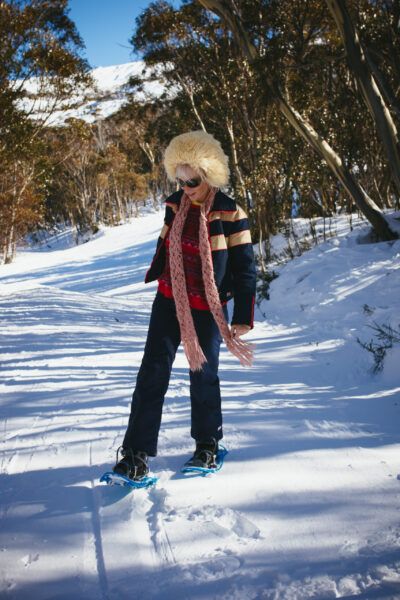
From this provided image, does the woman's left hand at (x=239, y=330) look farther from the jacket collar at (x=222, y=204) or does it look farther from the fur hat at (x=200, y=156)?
the fur hat at (x=200, y=156)

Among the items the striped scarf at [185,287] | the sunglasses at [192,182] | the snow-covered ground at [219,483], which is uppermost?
the sunglasses at [192,182]

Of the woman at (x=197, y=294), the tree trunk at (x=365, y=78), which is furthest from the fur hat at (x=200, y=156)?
the tree trunk at (x=365, y=78)

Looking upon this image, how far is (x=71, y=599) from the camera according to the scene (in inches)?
→ 50.2

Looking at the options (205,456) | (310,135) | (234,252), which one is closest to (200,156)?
(234,252)

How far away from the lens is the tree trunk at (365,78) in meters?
5.87

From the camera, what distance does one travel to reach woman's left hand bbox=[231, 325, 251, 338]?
6.22 feet

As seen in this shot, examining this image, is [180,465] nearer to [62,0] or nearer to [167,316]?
[167,316]

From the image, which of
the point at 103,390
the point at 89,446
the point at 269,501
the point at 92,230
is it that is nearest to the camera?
the point at 269,501

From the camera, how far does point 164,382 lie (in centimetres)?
192

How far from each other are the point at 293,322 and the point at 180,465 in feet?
11.5

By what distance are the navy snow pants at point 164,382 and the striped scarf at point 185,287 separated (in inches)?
2.9

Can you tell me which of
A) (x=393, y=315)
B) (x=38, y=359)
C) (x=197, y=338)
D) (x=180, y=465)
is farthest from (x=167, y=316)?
(x=393, y=315)

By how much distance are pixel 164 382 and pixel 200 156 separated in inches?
44.8

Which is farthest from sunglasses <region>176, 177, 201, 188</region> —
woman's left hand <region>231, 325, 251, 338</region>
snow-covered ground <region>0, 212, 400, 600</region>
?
snow-covered ground <region>0, 212, 400, 600</region>
